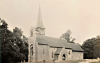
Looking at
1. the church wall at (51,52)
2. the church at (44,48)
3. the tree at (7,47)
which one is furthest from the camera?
the church wall at (51,52)

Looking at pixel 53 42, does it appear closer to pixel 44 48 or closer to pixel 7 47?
pixel 44 48

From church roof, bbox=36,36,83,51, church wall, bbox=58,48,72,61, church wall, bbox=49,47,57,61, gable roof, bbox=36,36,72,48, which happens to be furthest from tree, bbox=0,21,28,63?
church wall, bbox=58,48,72,61

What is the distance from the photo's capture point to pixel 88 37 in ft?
34.2

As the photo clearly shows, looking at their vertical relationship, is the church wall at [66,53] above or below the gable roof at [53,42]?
below

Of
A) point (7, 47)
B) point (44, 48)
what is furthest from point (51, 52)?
point (7, 47)

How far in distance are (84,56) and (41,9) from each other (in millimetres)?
8167

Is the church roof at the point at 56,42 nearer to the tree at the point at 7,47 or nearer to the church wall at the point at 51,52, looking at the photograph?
the church wall at the point at 51,52

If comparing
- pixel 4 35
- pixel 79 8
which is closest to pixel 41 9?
pixel 79 8

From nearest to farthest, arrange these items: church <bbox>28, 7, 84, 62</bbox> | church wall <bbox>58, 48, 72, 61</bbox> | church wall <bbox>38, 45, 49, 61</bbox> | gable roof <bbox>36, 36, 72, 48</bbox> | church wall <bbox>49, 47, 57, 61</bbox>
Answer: church wall <bbox>38, 45, 49, 61</bbox> → church <bbox>28, 7, 84, 62</bbox> → gable roof <bbox>36, 36, 72, 48</bbox> → church wall <bbox>49, 47, 57, 61</bbox> → church wall <bbox>58, 48, 72, 61</bbox>

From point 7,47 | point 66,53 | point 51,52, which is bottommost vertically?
point 66,53

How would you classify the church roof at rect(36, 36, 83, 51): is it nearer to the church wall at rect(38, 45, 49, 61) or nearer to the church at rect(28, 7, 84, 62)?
the church at rect(28, 7, 84, 62)

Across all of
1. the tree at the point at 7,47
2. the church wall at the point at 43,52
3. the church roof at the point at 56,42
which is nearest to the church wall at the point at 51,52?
the church roof at the point at 56,42

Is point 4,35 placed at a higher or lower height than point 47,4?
lower

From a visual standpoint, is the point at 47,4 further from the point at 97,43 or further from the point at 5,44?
the point at 97,43
